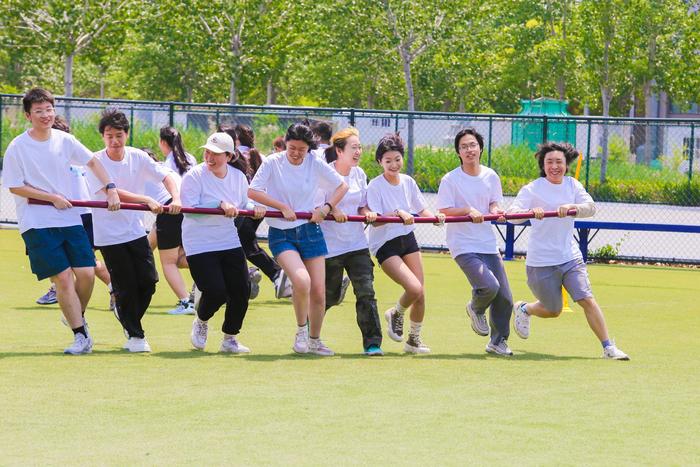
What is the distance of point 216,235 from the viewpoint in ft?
31.7

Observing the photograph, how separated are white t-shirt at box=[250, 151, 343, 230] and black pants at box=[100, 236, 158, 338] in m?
0.99

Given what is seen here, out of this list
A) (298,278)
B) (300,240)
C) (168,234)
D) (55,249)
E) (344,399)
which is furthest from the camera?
(168,234)

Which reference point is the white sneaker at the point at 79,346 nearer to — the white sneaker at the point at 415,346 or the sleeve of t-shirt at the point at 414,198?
the white sneaker at the point at 415,346

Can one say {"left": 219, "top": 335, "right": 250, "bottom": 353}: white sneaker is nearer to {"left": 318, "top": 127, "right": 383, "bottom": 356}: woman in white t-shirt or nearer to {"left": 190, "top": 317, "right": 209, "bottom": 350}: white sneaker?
A: {"left": 190, "top": 317, "right": 209, "bottom": 350}: white sneaker

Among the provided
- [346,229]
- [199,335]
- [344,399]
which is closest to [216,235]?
[199,335]

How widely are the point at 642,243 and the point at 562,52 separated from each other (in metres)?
26.1

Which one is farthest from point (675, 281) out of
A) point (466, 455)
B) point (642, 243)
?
point (466, 455)

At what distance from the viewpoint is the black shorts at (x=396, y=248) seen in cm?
1012

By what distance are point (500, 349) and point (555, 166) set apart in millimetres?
1438

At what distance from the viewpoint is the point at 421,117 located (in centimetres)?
2066

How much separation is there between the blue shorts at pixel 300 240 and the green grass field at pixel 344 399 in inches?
30.2

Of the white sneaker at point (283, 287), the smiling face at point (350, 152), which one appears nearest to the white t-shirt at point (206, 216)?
the smiling face at point (350, 152)

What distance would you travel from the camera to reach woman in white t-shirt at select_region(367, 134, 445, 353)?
32.9 feet

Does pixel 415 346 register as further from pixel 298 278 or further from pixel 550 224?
pixel 550 224
